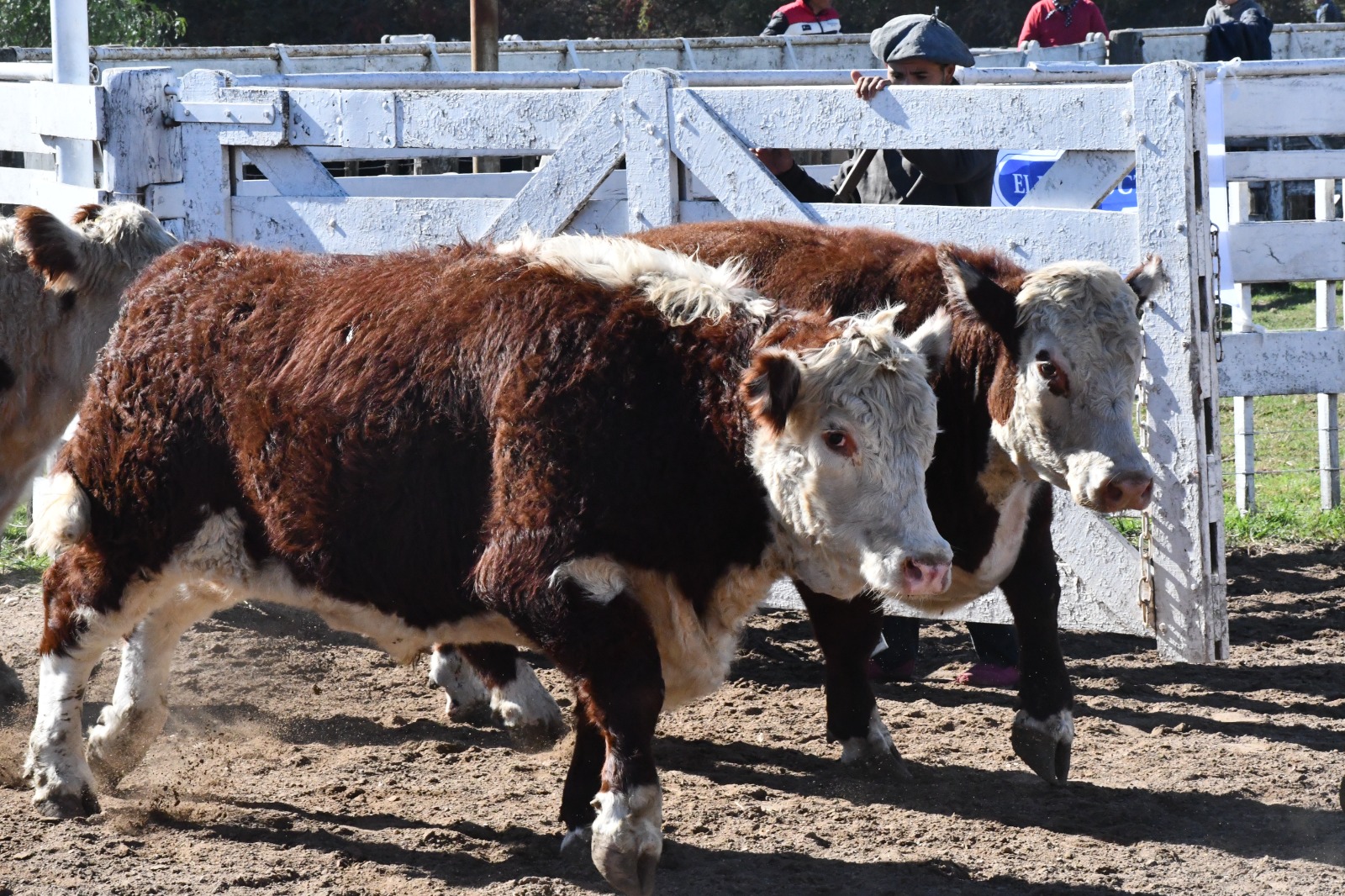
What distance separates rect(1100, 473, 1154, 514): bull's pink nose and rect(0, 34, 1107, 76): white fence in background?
905 cm

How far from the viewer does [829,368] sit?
3895 mm

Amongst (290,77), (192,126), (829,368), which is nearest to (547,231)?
(192,126)

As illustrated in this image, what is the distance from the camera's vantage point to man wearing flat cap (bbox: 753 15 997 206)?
624 cm

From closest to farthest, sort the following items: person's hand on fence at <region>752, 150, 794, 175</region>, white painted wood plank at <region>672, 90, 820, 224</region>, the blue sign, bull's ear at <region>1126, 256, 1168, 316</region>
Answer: bull's ear at <region>1126, 256, 1168, 316</region>, white painted wood plank at <region>672, 90, 820, 224</region>, person's hand on fence at <region>752, 150, 794, 175</region>, the blue sign

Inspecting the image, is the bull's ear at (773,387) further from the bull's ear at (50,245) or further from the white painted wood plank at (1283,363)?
the white painted wood plank at (1283,363)

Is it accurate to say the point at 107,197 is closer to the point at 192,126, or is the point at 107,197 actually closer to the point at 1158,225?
the point at 192,126

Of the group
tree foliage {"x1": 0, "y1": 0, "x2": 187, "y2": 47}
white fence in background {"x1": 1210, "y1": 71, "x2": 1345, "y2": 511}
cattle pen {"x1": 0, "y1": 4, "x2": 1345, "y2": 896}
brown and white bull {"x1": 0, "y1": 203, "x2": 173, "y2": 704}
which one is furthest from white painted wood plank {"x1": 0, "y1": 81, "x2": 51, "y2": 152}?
tree foliage {"x1": 0, "y1": 0, "x2": 187, "y2": 47}

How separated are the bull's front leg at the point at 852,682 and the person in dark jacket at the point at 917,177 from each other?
1.08 m

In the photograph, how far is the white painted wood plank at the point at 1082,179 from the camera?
561 cm

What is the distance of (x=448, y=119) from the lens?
6406 millimetres

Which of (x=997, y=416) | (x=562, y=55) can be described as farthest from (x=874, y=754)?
(x=562, y=55)

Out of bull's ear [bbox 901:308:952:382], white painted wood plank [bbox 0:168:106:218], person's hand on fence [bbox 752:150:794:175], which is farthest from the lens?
white painted wood plank [bbox 0:168:106:218]

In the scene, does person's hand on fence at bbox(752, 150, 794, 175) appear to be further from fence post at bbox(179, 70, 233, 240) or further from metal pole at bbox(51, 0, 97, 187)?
metal pole at bbox(51, 0, 97, 187)

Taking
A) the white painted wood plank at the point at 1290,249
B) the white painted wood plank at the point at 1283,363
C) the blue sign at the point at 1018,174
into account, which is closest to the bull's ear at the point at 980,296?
the white painted wood plank at the point at 1283,363
